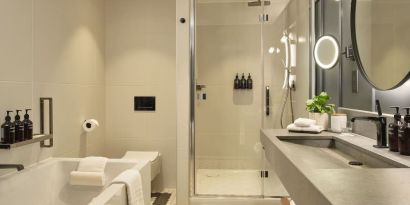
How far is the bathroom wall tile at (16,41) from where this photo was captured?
204 cm

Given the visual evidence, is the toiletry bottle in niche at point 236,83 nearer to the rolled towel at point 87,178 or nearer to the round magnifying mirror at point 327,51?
the round magnifying mirror at point 327,51

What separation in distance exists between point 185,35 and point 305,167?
7.96 feet

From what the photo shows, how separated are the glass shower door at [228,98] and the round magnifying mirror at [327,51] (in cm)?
83

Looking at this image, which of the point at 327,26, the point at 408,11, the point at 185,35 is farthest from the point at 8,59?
the point at 327,26

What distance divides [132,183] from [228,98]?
1852 millimetres

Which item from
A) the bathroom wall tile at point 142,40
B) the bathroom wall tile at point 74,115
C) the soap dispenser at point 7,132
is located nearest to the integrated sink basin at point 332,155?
the soap dispenser at point 7,132

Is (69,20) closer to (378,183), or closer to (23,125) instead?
(23,125)

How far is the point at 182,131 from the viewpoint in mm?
3238

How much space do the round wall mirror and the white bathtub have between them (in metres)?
1.79

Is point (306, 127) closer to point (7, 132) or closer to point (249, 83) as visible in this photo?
point (249, 83)

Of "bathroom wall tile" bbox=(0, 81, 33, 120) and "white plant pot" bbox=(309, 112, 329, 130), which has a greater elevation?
"bathroom wall tile" bbox=(0, 81, 33, 120)

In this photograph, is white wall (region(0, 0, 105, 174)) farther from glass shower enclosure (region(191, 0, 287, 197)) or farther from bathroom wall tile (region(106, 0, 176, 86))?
glass shower enclosure (region(191, 0, 287, 197))

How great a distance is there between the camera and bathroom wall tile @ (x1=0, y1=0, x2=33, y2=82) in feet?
6.69

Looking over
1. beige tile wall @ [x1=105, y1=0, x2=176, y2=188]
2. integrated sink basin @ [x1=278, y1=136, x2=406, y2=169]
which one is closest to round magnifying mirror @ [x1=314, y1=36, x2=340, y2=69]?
integrated sink basin @ [x1=278, y1=136, x2=406, y2=169]
